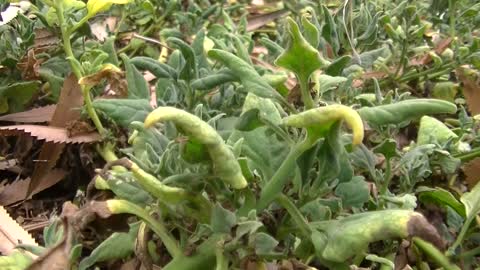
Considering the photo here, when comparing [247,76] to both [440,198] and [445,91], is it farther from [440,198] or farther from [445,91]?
[445,91]

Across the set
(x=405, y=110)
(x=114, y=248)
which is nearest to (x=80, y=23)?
(x=114, y=248)

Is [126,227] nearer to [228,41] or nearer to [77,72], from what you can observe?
[77,72]

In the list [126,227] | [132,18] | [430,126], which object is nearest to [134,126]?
[126,227]

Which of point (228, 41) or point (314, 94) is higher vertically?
point (314, 94)

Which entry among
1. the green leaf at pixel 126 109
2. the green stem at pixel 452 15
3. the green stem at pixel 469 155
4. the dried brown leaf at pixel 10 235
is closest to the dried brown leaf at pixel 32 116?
the dried brown leaf at pixel 10 235

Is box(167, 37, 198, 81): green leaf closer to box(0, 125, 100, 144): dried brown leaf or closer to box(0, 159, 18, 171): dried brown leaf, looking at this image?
Result: box(0, 125, 100, 144): dried brown leaf

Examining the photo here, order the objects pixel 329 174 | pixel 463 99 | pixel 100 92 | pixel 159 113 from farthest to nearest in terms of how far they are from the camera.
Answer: pixel 463 99
pixel 100 92
pixel 329 174
pixel 159 113

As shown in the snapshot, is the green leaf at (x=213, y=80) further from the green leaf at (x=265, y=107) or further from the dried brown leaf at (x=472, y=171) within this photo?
the dried brown leaf at (x=472, y=171)
